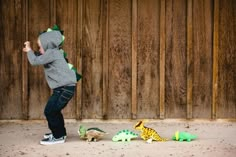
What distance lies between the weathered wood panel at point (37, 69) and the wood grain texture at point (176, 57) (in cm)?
168

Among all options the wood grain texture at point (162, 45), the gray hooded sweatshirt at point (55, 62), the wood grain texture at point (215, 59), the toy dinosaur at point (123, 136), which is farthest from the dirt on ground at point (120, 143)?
the gray hooded sweatshirt at point (55, 62)

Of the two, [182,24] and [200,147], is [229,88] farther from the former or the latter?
[200,147]

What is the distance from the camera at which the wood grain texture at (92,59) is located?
8219 millimetres

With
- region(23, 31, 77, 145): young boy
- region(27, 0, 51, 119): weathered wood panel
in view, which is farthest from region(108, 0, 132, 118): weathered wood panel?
region(23, 31, 77, 145): young boy

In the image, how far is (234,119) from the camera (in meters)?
8.33

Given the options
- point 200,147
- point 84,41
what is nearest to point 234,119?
point 200,147

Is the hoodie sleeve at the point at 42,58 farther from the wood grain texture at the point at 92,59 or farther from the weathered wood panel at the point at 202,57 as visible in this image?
the weathered wood panel at the point at 202,57

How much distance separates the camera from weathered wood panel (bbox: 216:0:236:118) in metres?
8.28

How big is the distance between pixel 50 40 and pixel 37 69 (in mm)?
1491

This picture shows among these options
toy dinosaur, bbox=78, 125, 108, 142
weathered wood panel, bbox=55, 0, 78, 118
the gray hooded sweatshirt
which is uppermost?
weathered wood panel, bbox=55, 0, 78, 118

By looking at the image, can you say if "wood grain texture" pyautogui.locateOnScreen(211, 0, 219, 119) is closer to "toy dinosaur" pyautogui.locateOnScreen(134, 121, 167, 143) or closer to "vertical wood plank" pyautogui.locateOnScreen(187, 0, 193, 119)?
"vertical wood plank" pyautogui.locateOnScreen(187, 0, 193, 119)

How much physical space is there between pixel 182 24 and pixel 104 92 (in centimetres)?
145

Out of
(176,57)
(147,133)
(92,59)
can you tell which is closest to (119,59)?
(92,59)

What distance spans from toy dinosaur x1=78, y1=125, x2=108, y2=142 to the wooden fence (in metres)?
1.23
